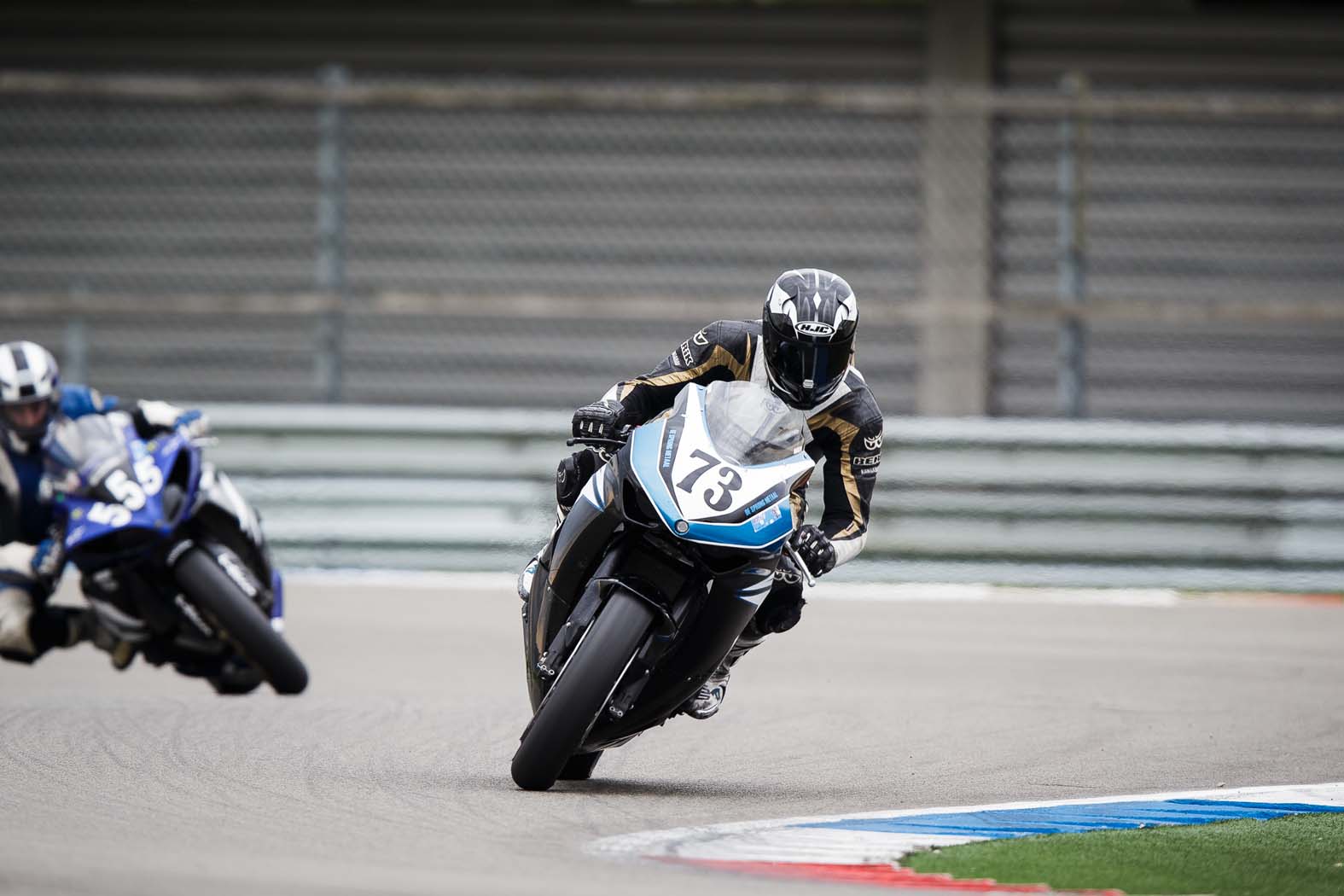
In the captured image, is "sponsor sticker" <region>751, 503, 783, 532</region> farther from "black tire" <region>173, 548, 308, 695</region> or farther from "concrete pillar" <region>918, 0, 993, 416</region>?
"concrete pillar" <region>918, 0, 993, 416</region>

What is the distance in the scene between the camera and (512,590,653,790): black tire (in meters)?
6.40

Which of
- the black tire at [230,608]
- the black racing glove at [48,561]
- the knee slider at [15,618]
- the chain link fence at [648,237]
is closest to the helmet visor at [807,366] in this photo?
the black tire at [230,608]

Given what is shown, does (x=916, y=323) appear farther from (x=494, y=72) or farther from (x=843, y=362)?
(x=843, y=362)

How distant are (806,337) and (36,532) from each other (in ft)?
12.6

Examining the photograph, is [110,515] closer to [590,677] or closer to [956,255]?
[590,677]

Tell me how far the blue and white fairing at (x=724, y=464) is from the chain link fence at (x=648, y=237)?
9.26 m

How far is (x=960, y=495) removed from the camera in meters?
13.9

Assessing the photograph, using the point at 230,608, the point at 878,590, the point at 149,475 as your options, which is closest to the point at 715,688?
the point at 230,608

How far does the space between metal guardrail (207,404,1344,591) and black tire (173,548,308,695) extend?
209 inches

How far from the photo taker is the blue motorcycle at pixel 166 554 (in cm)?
858

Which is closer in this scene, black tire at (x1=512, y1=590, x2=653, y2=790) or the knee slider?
black tire at (x1=512, y1=590, x2=653, y2=790)

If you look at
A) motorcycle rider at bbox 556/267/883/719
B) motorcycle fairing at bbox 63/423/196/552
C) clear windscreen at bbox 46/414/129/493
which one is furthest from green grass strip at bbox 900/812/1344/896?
clear windscreen at bbox 46/414/129/493

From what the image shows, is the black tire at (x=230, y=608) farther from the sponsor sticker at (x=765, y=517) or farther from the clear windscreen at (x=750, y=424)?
the sponsor sticker at (x=765, y=517)

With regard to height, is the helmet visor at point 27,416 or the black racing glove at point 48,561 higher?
the helmet visor at point 27,416
